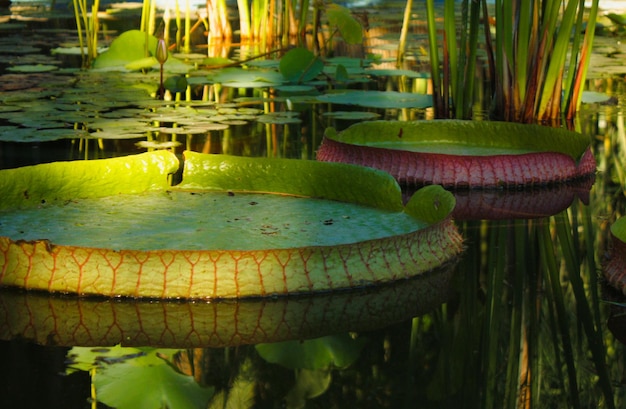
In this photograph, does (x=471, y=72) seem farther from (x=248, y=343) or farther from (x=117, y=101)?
(x=248, y=343)

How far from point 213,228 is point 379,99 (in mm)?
2644

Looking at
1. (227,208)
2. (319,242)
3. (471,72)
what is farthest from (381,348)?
(471,72)

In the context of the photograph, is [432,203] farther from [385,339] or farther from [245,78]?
[245,78]

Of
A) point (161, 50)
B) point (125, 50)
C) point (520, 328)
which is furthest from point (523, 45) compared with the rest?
point (125, 50)

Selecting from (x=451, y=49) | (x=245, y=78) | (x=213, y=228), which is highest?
(x=451, y=49)

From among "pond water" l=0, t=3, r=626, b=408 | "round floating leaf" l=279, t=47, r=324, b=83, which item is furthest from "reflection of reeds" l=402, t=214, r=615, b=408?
"round floating leaf" l=279, t=47, r=324, b=83

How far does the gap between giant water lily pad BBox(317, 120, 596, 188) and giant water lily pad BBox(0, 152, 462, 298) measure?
1.87 feet

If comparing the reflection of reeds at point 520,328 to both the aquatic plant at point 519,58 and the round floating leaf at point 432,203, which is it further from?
the aquatic plant at point 519,58

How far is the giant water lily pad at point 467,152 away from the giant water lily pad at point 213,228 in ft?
1.87

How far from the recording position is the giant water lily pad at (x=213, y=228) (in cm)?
221

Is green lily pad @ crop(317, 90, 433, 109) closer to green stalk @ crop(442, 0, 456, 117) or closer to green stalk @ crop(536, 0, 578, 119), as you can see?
green stalk @ crop(442, 0, 456, 117)

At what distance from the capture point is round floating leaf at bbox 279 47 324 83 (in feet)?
18.6

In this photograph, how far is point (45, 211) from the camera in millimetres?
2625

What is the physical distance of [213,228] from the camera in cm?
247
